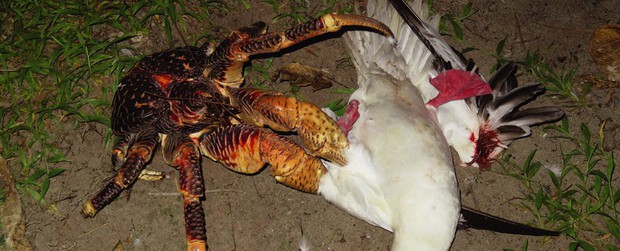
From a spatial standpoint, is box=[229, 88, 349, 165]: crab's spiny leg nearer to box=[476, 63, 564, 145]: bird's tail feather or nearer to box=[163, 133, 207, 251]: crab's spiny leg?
box=[163, 133, 207, 251]: crab's spiny leg

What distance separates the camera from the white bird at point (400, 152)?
9.13 ft

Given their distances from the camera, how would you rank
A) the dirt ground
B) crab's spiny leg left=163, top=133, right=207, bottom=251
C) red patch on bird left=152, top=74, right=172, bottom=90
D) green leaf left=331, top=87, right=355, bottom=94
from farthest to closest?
green leaf left=331, top=87, right=355, bottom=94 < the dirt ground < red patch on bird left=152, top=74, right=172, bottom=90 < crab's spiny leg left=163, top=133, right=207, bottom=251

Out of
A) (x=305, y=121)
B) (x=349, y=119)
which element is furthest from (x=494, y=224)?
(x=305, y=121)

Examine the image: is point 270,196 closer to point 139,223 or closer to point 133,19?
point 139,223

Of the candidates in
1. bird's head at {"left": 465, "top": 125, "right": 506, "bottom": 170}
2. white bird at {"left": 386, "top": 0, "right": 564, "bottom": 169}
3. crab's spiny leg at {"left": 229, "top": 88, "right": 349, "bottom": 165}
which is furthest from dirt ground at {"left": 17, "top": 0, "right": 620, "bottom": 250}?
crab's spiny leg at {"left": 229, "top": 88, "right": 349, "bottom": 165}

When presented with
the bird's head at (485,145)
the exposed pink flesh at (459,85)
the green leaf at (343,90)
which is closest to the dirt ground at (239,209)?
the green leaf at (343,90)

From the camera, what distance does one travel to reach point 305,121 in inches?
107

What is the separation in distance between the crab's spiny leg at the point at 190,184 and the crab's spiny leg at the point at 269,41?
41 centimetres

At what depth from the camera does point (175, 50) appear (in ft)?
10.2

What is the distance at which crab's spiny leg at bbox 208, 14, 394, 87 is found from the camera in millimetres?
2811

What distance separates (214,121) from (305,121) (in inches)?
22.5

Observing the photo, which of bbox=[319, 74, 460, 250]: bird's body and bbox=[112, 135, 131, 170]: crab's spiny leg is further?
bbox=[112, 135, 131, 170]: crab's spiny leg

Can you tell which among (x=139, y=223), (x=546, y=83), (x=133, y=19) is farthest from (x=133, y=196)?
(x=546, y=83)

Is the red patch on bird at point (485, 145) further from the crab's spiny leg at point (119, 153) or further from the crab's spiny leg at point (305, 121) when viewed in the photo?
the crab's spiny leg at point (119, 153)
